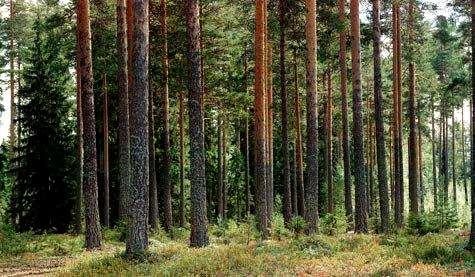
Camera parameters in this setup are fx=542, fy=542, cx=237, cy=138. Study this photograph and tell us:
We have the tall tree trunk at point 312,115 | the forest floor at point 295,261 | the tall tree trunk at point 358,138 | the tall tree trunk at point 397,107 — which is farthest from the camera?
the tall tree trunk at point 397,107

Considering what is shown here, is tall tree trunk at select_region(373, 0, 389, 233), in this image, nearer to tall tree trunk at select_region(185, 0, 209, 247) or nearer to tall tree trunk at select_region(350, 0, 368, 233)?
tall tree trunk at select_region(350, 0, 368, 233)

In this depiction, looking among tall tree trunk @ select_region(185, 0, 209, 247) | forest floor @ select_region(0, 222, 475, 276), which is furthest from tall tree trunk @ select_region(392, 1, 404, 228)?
tall tree trunk @ select_region(185, 0, 209, 247)

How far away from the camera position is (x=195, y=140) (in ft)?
47.5

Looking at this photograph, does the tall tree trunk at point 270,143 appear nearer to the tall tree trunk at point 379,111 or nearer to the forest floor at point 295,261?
the tall tree trunk at point 379,111

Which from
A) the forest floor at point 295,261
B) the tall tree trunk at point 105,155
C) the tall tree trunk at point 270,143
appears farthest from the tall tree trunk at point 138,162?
the tall tree trunk at point 105,155

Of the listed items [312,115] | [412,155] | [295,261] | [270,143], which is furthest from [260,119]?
[412,155]

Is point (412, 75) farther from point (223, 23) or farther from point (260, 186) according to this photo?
point (260, 186)

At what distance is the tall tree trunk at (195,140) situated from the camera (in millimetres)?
14445

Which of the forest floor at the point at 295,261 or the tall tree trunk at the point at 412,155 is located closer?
the forest floor at the point at 295,261

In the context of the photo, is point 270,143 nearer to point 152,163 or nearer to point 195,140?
point 152,163

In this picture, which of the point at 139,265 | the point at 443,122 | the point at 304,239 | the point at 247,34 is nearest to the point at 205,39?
the point at 247,34

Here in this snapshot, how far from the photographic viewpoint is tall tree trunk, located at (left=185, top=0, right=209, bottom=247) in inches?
569

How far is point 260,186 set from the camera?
19000 mm

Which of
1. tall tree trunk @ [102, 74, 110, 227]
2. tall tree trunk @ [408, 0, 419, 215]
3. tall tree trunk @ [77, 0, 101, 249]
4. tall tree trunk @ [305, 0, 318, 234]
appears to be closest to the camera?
tall tree trunk @ [77, 0, 101, 249]
